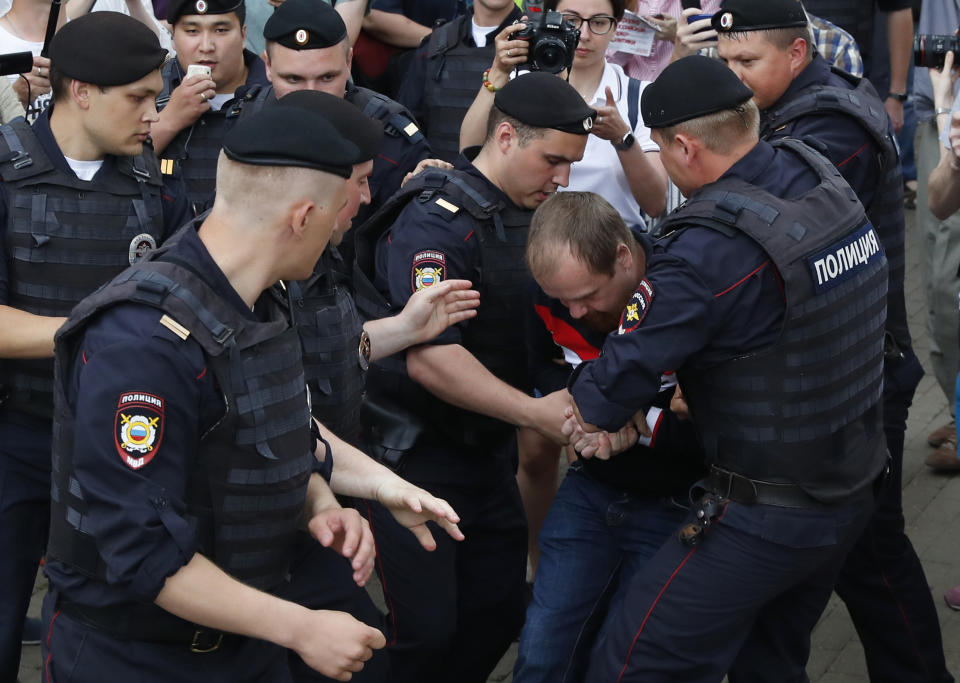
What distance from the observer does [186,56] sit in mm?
→ 5094

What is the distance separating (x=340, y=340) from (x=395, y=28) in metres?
3.73

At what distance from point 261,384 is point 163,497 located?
34 centimetres

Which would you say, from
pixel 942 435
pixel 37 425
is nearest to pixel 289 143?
pixel 37 425

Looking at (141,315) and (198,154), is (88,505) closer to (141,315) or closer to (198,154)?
(141,315)

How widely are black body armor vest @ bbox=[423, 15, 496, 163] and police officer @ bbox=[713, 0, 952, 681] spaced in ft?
4.99

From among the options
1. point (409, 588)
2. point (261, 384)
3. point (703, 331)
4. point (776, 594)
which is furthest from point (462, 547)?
point (261, 384)

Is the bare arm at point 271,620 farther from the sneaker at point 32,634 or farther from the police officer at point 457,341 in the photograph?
the sneaker at point 32,634

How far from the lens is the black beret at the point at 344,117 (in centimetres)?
375

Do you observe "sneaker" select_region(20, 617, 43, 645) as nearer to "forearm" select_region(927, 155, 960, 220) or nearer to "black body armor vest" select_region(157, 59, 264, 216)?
"black body armor vest" select_region(157, 59, 264, 216)

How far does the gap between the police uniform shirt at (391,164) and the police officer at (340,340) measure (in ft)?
3.21

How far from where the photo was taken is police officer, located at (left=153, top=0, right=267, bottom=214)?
484 cm

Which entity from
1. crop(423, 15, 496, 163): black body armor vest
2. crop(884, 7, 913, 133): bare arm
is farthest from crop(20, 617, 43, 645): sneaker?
crop(884, 7, 913, 133): bare arm

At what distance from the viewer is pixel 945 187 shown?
465 centimetres

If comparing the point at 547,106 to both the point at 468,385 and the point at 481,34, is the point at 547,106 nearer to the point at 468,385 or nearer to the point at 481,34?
the point at 468,385
